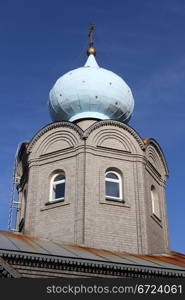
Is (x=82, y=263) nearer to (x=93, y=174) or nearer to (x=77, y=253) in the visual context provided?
(x=77, y=253)

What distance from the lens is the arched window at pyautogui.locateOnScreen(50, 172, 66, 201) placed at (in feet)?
52.7

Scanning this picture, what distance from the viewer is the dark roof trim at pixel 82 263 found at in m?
11.7

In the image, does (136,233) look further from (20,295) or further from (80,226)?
(20,295)

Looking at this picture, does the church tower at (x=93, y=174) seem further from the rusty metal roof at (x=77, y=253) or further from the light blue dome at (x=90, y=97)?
the rusty metal roof at (x=77, y=253)

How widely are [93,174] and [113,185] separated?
774mm

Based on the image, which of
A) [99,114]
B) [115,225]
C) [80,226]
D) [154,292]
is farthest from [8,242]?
[99,114]

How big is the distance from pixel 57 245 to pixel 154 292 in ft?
17.9

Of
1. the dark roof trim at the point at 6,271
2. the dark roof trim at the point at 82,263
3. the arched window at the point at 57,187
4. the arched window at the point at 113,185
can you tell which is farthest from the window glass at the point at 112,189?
the dark roof trim at the point at 6,271

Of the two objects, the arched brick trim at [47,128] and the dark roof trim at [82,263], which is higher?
the arched brick trim at [47,128]

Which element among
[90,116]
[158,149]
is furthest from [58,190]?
[158,149]

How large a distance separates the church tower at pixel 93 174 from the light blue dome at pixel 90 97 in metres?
0.03

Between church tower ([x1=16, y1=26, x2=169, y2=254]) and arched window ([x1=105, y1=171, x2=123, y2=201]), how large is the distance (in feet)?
0.10

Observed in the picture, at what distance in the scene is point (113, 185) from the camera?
16.2 m

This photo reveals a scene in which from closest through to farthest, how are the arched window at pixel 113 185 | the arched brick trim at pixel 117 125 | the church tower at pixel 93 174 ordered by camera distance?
the church tower at pixel 93 174, the arched window at pixel 113 185, the arched brick trim at pixel 117 125
